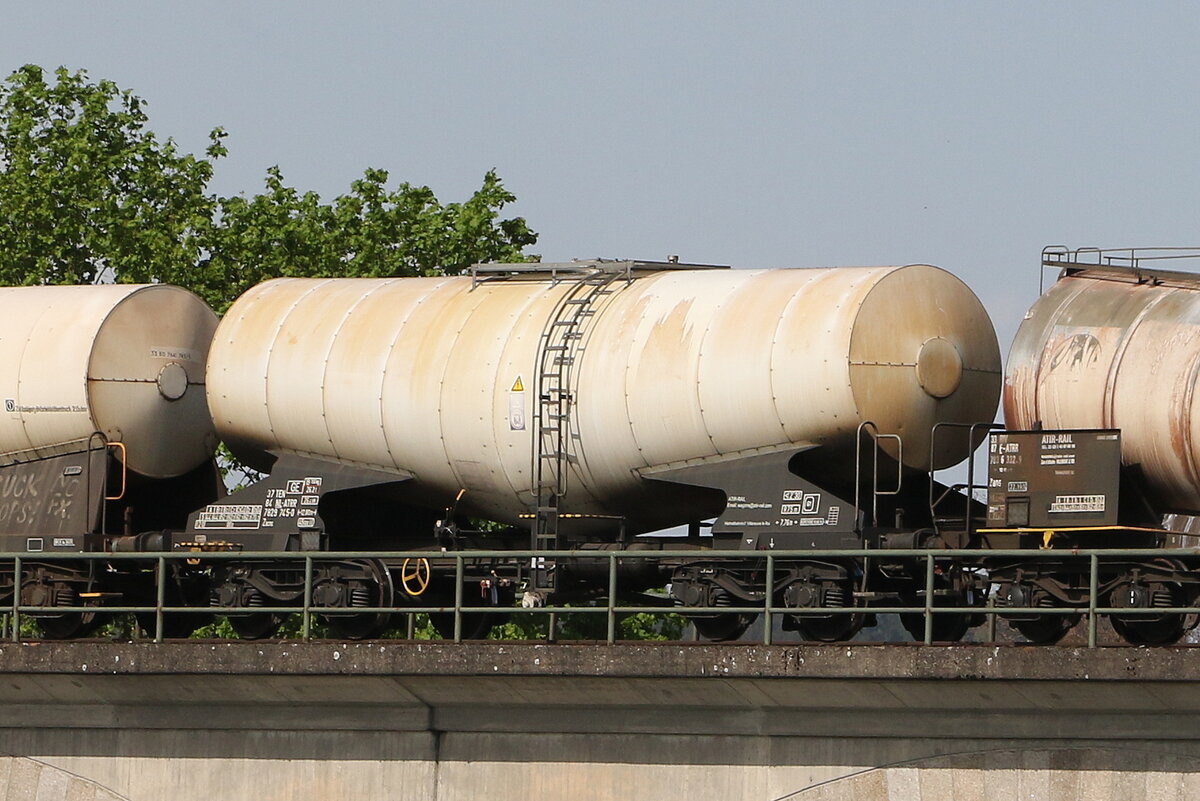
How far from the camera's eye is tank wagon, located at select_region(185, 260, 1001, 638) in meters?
20.3

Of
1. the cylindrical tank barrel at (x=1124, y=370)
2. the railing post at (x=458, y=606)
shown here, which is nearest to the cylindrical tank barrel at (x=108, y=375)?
the railing post at (x=458, y=606)

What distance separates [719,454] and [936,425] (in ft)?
6.98

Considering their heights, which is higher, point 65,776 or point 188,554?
point 188,554

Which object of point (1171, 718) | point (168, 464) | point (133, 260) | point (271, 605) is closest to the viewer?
point (1171, 718)

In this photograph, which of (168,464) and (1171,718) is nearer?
(1171,718)

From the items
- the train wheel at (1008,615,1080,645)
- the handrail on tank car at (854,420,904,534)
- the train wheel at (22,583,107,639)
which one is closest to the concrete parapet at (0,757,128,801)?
the train wheel at (22,583,107,639)

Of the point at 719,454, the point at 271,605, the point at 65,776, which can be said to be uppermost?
the point at 719,454

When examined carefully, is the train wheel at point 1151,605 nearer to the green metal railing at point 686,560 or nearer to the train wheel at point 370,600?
the green metal railing at point 686,560

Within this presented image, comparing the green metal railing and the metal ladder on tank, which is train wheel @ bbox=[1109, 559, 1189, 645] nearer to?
the green metal railing

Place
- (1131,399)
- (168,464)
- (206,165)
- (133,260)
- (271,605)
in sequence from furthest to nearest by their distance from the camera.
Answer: (206,165) → (133,260) → (168,464) → (271,605) → (1131,399)

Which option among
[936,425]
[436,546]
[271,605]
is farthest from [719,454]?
[271,605]

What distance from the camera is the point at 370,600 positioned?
22.1 m

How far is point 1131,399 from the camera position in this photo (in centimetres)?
1959

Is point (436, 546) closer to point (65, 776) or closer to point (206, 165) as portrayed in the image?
point (65, 776)
